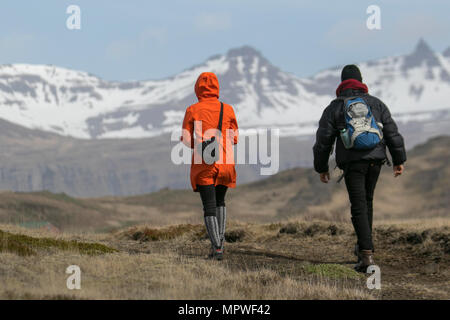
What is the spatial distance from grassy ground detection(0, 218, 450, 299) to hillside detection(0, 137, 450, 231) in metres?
90.4

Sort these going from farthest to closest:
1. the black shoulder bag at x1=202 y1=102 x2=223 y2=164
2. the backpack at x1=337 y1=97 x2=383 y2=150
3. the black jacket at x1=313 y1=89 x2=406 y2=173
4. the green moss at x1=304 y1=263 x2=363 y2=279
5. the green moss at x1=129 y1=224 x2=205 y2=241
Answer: the green moss at x1=129 y1=224 x2=205 y2=241 → the black shoulder bag at x1=202 y1=102 x2=223 y2=164 → the black jacket at x1=313 y1=89 x2=406 y2=173 → the backpack at x1=337 y1=97 x2=383 y2=150 → the green moss at x1=304 y1=263 x2=363 y2=279

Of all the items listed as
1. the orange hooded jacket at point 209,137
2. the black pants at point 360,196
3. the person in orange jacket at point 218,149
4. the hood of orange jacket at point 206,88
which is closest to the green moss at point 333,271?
the black pants at point 360,196

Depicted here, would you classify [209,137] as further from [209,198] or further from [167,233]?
[167,233]

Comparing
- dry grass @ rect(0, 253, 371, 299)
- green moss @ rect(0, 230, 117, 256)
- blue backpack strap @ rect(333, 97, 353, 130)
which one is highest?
blue backpack strap @ rect(333, 97, 353, 130)

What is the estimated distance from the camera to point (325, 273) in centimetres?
920

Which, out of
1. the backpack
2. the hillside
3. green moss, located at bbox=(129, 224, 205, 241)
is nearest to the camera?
the backpack

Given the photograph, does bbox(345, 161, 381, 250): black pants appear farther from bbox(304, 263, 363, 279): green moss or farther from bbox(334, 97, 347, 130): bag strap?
bbox(334, 97, 347, 130): bag strap

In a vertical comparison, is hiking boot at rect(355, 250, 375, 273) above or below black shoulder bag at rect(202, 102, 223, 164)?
below

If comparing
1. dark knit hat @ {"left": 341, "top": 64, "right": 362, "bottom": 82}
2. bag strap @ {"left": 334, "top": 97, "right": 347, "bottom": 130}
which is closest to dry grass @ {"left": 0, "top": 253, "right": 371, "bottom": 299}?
bag strap @ {"left": 334, "top": 97, "right": 347, "bottom": 130}

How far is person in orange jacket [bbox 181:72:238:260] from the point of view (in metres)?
10.0

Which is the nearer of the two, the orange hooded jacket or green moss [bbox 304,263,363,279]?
green moss [bbox 304,263,363,279]

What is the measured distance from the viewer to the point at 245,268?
9859 millimetres
